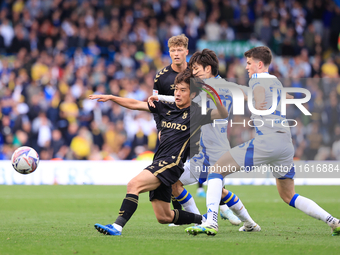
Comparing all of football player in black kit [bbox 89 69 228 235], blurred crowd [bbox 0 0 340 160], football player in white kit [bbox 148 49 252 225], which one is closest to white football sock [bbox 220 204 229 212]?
football player in white kit [bbox 148 49 252 225]

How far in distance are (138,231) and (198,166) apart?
1256 mm

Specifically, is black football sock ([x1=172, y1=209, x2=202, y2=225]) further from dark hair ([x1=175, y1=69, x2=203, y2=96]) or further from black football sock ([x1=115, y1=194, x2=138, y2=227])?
dark hair ([x1=175, y1=69, x2=203, y2=96])

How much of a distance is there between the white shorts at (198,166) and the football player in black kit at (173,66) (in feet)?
1.34

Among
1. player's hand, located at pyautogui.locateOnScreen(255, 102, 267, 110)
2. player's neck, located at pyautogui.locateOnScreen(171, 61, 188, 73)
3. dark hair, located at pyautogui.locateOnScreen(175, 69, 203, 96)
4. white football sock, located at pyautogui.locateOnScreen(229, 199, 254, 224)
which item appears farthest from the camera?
player's neck, located at pyautogui.locateOnScreen(171, 61, 188, 73)

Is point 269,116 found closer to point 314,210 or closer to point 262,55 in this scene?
point 262,55

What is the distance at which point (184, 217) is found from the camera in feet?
20.2

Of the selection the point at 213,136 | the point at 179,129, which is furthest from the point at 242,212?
the point at 179,129

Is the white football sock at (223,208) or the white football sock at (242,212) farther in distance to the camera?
the white football sock at (223,208)

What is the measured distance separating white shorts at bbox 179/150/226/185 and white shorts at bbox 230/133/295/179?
115 centimetres

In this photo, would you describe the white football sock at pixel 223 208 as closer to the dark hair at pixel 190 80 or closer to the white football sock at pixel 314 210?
the white football sock at pixel 314 210

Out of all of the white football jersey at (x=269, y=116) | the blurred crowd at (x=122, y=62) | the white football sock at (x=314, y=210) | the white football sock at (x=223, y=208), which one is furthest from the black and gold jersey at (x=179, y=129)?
the blurred crowd at (x=122, y=62)

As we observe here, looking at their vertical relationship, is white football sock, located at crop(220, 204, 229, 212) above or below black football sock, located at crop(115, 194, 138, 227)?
below

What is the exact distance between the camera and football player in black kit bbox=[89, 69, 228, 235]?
5.65 meters

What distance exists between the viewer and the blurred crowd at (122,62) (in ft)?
52.6
